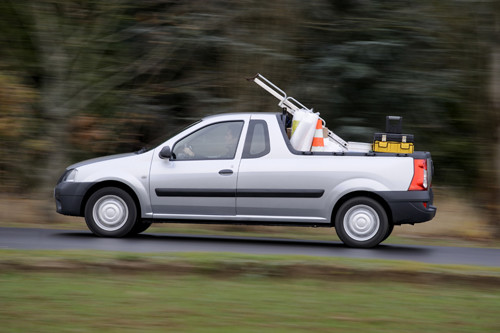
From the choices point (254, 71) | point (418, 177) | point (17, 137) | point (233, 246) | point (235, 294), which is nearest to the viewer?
point (235, 294)

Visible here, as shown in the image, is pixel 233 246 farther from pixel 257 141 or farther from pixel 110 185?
pixel 110 185

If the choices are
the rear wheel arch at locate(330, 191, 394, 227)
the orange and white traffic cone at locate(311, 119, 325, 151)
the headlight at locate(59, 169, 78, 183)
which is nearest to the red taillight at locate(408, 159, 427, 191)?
the rear wheel arch at locate(330, 191, 394, 227)

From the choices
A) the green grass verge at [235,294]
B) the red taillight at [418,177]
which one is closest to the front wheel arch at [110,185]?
the green grass verge at [235,294]

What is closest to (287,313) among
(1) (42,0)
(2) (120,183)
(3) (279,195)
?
(3) (279,195)

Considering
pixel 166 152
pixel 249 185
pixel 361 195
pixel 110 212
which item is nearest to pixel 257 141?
pixel 249 185

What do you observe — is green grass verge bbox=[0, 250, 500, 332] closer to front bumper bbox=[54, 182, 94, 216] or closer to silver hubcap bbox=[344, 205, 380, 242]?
silver hubcap bbox=[344, 205, 380, 242]

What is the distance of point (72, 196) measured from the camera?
34.4ft

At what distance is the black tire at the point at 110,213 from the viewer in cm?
1038

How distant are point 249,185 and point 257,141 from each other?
61 cm

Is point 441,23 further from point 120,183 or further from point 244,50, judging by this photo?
point 120,183

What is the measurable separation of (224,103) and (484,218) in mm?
5344

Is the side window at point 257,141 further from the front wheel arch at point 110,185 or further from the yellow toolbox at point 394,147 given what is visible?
the front wheel arch at point 110,185

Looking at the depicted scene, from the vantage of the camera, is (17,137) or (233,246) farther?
(17,137)

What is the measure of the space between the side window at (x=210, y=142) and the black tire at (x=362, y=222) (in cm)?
173
